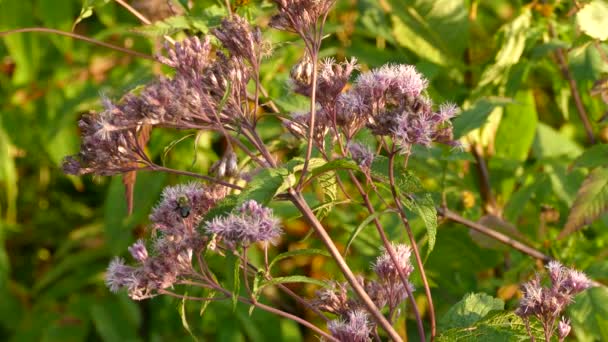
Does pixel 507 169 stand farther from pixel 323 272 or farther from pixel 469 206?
→ pixel 323 272

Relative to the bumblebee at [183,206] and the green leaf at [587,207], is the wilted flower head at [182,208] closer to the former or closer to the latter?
the bumblebee at [183,206]

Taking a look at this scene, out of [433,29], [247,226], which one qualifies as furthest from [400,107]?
[433,29]

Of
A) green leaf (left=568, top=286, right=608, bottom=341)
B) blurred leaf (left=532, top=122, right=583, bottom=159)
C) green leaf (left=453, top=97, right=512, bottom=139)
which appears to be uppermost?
green leaf (left=453, top=97, right=512, bottom=139)

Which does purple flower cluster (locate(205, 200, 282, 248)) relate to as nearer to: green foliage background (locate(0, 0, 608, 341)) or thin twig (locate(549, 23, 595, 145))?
green foliage background (locate(0, 0, 608, 341))

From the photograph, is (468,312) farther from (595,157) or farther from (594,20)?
(594,20)

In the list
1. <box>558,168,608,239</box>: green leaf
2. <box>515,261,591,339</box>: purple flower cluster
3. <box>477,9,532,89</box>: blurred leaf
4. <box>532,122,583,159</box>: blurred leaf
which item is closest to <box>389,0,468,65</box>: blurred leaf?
<box>477,9,532,89</box>: blurred leaf

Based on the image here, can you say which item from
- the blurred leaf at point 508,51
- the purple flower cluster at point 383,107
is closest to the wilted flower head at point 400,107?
the purple flower cluster at point 383,107
